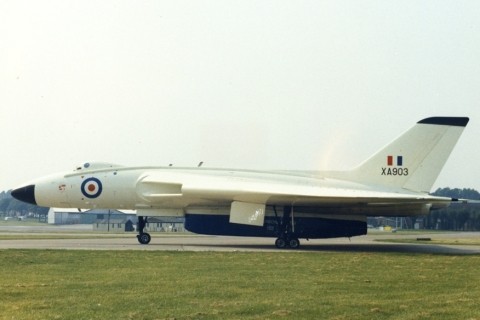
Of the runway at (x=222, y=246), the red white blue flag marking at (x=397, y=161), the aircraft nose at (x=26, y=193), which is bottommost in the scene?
the runway at (x=222, y=246)

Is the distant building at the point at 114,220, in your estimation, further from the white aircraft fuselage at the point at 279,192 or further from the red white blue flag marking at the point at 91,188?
the white aircraft fuselage at the point at 279,192

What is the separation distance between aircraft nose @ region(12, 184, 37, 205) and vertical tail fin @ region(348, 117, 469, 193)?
48.4 feet

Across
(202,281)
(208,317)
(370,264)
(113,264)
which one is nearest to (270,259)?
(370,264)

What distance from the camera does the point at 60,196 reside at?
1160 inches

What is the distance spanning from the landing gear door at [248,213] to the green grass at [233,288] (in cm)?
730

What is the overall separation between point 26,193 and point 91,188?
316 cm

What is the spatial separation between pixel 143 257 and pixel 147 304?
9.35 metres

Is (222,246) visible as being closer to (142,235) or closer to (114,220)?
(142,235)

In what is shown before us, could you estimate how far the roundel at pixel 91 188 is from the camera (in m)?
29.1

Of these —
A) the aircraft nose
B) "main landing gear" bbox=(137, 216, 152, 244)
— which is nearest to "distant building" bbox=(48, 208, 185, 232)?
"main landing gear" bbox=(137, 216, 152, 244)

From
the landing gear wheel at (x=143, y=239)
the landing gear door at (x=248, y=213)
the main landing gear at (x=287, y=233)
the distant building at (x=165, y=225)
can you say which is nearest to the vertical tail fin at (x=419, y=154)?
the main landing gear at (x=287, y=233)

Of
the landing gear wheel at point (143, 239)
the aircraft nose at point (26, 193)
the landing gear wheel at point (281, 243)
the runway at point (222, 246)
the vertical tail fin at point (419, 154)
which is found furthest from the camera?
the aircraft nose at point (26, 193)

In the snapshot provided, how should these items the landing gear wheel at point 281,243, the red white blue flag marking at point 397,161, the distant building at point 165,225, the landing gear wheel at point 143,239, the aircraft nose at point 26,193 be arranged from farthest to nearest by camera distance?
the distant building at point 165,225
the aircraft nose at point 26,193
the landing gear wheel at point 143,239
the red white blue flag marking at point 397,161
the landing gear wheel at point 281,243

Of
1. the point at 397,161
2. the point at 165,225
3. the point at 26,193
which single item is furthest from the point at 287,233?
the point at 165,225
